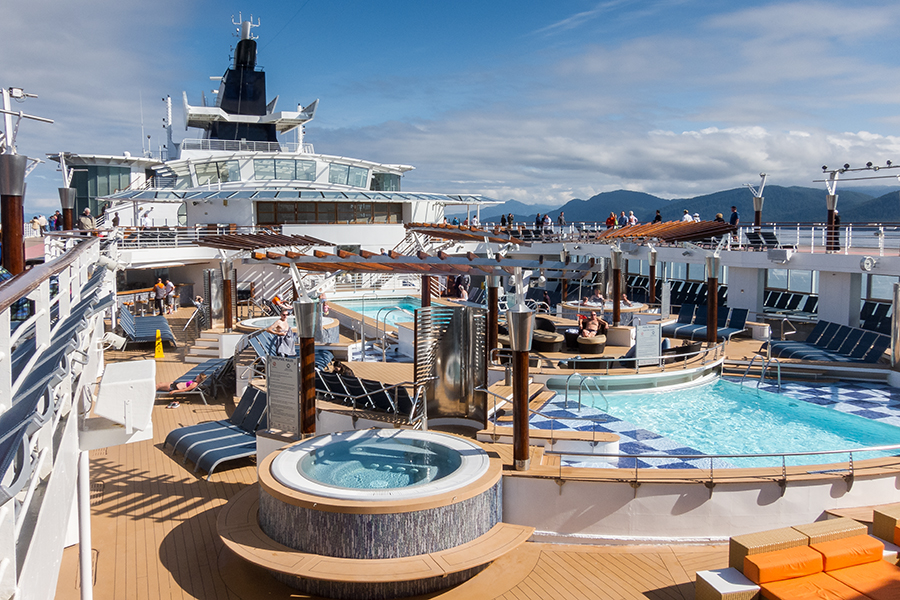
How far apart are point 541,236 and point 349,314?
11144 millimetres

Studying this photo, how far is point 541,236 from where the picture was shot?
26.6 metres

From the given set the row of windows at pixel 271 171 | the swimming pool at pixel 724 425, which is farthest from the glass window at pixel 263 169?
the swimming pool at pixel 724 425

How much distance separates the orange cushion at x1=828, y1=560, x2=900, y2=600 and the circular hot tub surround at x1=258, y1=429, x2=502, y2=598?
8.96ft

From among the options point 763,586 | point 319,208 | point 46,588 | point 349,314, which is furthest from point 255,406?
point 319,208

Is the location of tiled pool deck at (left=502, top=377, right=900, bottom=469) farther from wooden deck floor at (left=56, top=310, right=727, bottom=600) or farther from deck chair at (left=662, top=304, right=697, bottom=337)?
deck chair at (left=662, top=304, right=697, bottom=337)

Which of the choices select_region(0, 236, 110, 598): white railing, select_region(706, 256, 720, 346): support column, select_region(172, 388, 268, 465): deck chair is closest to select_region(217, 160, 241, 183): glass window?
select_region(706, 256, 720, 346): support column

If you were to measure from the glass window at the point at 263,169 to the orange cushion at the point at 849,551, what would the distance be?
25.9 m

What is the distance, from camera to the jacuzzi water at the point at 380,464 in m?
5.48

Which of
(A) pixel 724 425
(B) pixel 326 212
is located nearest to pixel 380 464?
(A) pixel 724 425

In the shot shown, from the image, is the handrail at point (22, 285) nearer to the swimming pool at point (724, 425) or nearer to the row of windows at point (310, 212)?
the swimming pool at point (724, 425)

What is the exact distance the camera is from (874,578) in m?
4.93

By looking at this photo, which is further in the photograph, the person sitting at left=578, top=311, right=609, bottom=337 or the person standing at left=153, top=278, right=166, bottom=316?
the person standing at left=153, top=278, right=166, bottom=316

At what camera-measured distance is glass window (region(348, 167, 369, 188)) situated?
29.5m

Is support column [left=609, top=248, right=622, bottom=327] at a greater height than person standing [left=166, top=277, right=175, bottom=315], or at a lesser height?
greater
